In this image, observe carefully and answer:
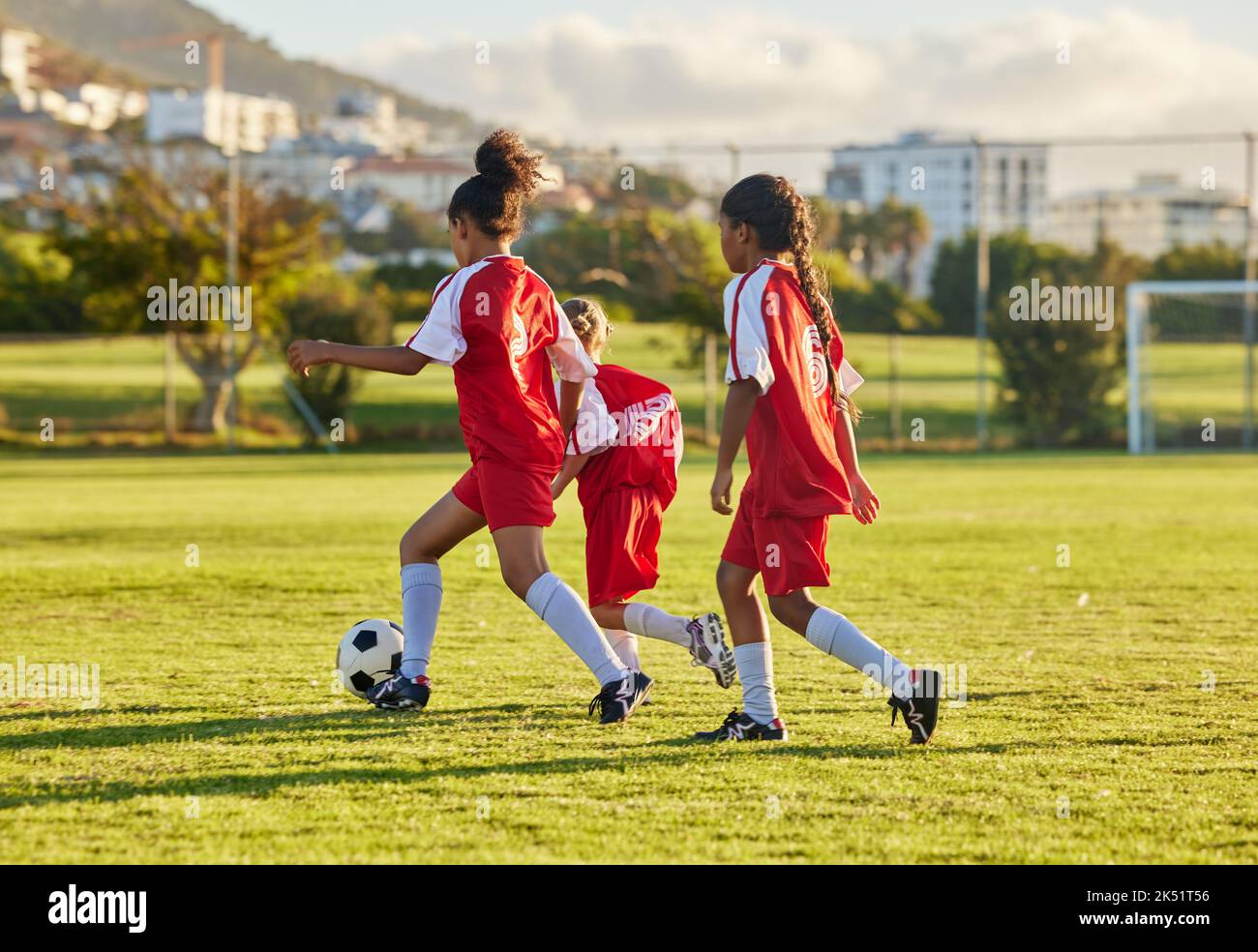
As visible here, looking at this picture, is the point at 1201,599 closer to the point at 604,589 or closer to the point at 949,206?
the point at 604,589

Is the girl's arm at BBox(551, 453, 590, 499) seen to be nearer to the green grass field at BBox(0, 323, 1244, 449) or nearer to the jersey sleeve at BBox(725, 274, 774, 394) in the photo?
the jersey sleeve at BBox(725, 274, 774, 394)

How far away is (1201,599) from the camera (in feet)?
26.7

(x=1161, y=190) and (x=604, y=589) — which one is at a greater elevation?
(x=1161, y=190)

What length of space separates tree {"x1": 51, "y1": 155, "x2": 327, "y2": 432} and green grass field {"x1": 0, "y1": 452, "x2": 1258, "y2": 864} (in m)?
16.8

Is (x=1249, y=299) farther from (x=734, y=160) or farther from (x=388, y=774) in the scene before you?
(x=388, y=774)

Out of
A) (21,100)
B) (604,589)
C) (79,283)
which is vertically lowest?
(604,589)

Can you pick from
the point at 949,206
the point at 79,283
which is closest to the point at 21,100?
the point at 79,283

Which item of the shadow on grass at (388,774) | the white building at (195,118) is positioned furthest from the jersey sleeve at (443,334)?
the white building at (195,118)

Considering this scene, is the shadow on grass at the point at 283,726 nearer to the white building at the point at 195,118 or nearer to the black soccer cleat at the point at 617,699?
the black soccer cleat at the point at 617,699
